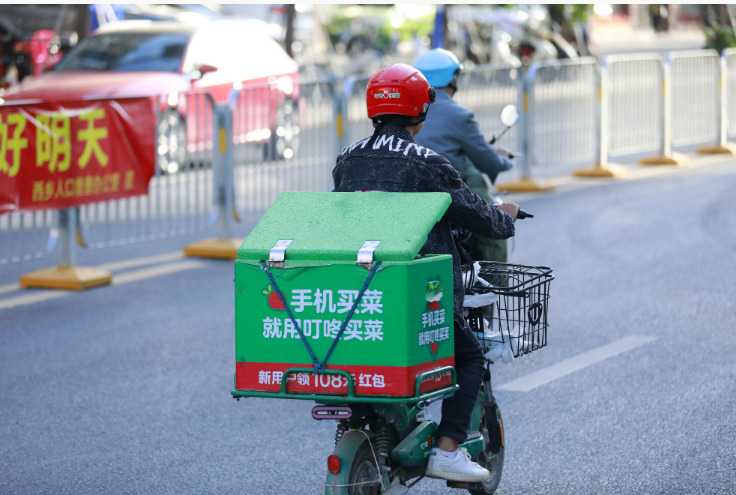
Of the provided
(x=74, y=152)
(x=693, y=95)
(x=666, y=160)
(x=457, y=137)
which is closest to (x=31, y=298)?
(x=74, y=152)

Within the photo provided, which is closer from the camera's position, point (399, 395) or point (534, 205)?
point (399, 395)

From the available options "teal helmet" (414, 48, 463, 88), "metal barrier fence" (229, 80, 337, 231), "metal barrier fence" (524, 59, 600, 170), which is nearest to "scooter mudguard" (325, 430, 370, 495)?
"teal helmet" (414, 48, 463, 88)

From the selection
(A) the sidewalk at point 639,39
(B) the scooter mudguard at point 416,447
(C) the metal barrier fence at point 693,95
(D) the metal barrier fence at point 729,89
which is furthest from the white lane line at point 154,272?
(A) the sidewalk at point 639,39

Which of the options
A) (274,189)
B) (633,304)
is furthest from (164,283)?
(633,304)

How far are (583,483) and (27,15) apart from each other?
2610 cm

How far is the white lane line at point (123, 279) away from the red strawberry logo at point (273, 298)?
5.47m

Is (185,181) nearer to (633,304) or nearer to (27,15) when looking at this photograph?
(633,304)

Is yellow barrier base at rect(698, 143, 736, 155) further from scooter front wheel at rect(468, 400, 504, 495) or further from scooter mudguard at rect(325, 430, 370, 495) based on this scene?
scooter mudguard at rect(325, 430, 370, 495)

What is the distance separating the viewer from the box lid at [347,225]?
13.6ft

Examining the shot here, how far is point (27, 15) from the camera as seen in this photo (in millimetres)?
29297

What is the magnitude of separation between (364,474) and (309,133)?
8253mm

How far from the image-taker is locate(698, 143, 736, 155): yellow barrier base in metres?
17.3

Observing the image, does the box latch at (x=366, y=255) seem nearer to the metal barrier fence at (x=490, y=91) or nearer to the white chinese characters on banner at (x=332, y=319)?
the white chinese characters on banner at (x=332, y=319)

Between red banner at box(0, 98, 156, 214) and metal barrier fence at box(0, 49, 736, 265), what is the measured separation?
201mm
